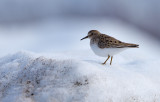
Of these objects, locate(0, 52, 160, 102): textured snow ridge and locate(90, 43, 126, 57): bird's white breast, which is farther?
locate(90, 43, 126, 57): bird's white breast

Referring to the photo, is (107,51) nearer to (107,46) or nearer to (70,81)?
(107,46)

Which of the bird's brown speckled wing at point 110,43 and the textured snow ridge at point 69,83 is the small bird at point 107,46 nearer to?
the bird's brown speckled wing at point 110,43

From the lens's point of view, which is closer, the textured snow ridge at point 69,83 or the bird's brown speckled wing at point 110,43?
the textured snow ridge at point 69,83

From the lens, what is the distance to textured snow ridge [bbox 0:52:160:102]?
5.17m

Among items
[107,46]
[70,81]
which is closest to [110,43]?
[107,46]

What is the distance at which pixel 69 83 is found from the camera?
5.31 meters

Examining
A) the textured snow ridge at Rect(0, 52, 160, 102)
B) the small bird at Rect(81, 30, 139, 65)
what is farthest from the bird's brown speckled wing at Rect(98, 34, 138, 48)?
the textured snow ridge at Rect(0, 52, 160, 102)

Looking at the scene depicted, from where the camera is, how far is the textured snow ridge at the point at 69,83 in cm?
517

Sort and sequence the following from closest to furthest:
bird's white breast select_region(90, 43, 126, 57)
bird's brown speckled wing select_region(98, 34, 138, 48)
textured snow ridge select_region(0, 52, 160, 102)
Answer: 1. textured snow ridge select_region(0, 52, 160, 102)
2. bird's brown speckled wing select_region(98, 34, 138, 48)
3. bird's white breast select_region(90, 43, 126, 57)

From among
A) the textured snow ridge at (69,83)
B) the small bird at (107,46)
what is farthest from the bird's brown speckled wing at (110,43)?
the textured snow ridge at (69,83)

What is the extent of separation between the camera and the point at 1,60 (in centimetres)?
678

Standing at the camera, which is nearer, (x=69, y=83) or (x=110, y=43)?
(x=69, y=83)

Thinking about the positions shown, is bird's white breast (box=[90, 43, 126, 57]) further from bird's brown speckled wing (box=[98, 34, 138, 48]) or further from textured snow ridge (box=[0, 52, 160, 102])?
textured snow ridge (box=[0, 52, 160, 102])

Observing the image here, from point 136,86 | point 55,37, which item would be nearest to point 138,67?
point 136,86
